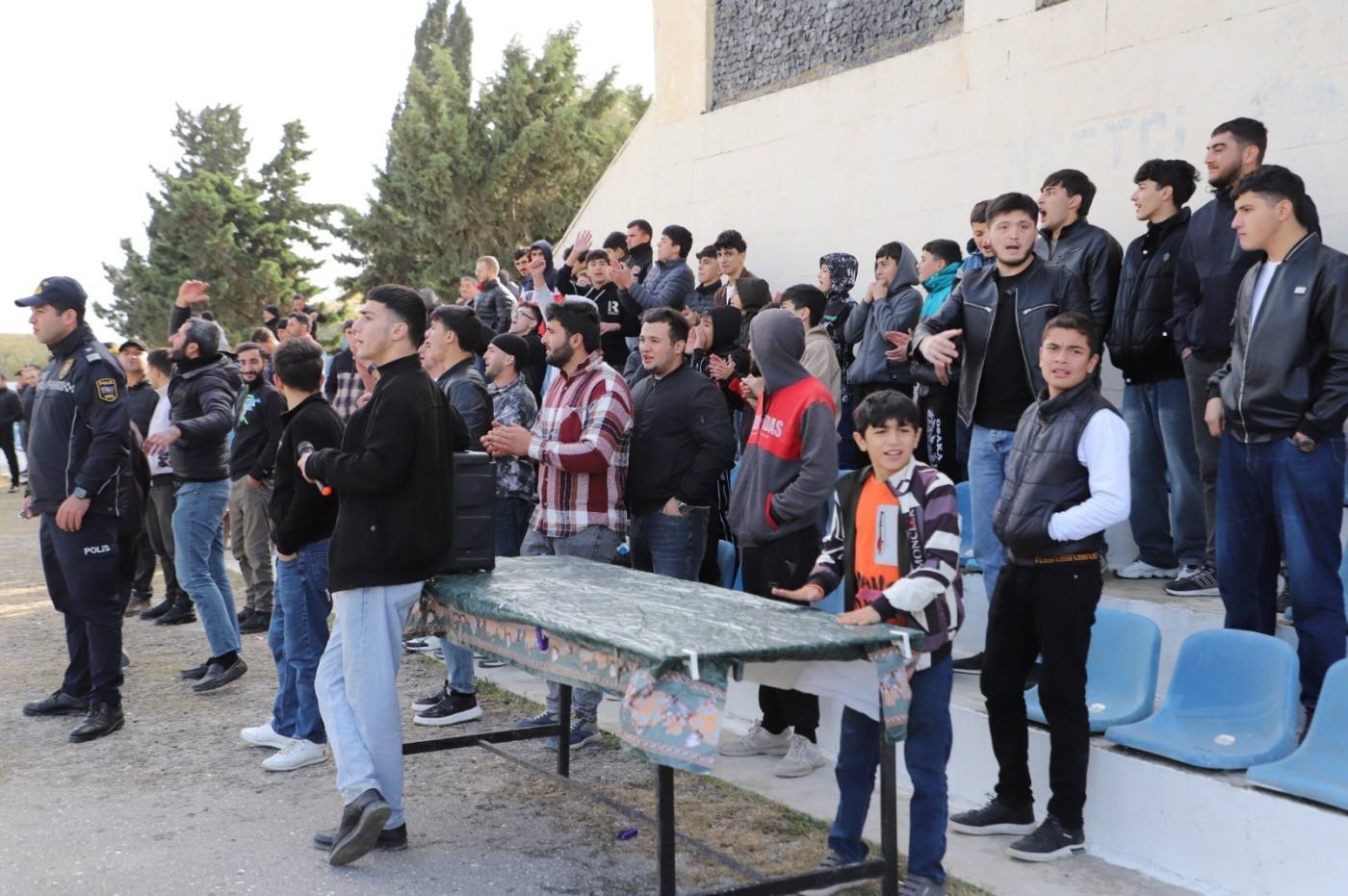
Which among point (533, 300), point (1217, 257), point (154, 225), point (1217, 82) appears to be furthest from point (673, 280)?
point (154, 225)

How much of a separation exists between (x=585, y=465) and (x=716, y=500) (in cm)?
138

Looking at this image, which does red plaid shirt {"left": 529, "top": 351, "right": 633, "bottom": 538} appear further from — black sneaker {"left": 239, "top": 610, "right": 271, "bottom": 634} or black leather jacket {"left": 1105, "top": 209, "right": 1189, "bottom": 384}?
black sneaker {"left": 239, "top": 610, "right": 271, "bottom": 634}

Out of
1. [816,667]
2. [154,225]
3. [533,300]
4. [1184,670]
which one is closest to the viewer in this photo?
[816,667]

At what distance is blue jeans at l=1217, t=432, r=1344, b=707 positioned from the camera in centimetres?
400

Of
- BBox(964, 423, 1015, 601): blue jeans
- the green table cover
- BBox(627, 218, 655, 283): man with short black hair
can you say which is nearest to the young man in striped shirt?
the green table cover

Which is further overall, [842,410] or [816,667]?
[842,410]

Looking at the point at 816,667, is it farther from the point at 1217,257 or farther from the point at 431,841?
the point at 1217,257

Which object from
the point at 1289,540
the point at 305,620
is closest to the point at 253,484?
the point at 305,620

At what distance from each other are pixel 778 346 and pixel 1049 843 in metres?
2.14

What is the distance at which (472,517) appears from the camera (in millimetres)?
4445

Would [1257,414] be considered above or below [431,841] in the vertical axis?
above

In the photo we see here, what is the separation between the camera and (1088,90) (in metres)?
7.43

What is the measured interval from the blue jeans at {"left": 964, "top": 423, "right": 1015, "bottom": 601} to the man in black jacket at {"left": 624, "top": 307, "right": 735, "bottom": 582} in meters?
1.11

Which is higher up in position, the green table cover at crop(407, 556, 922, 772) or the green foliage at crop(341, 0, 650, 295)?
the green foliage at crop(341, 0, 650, 295)
